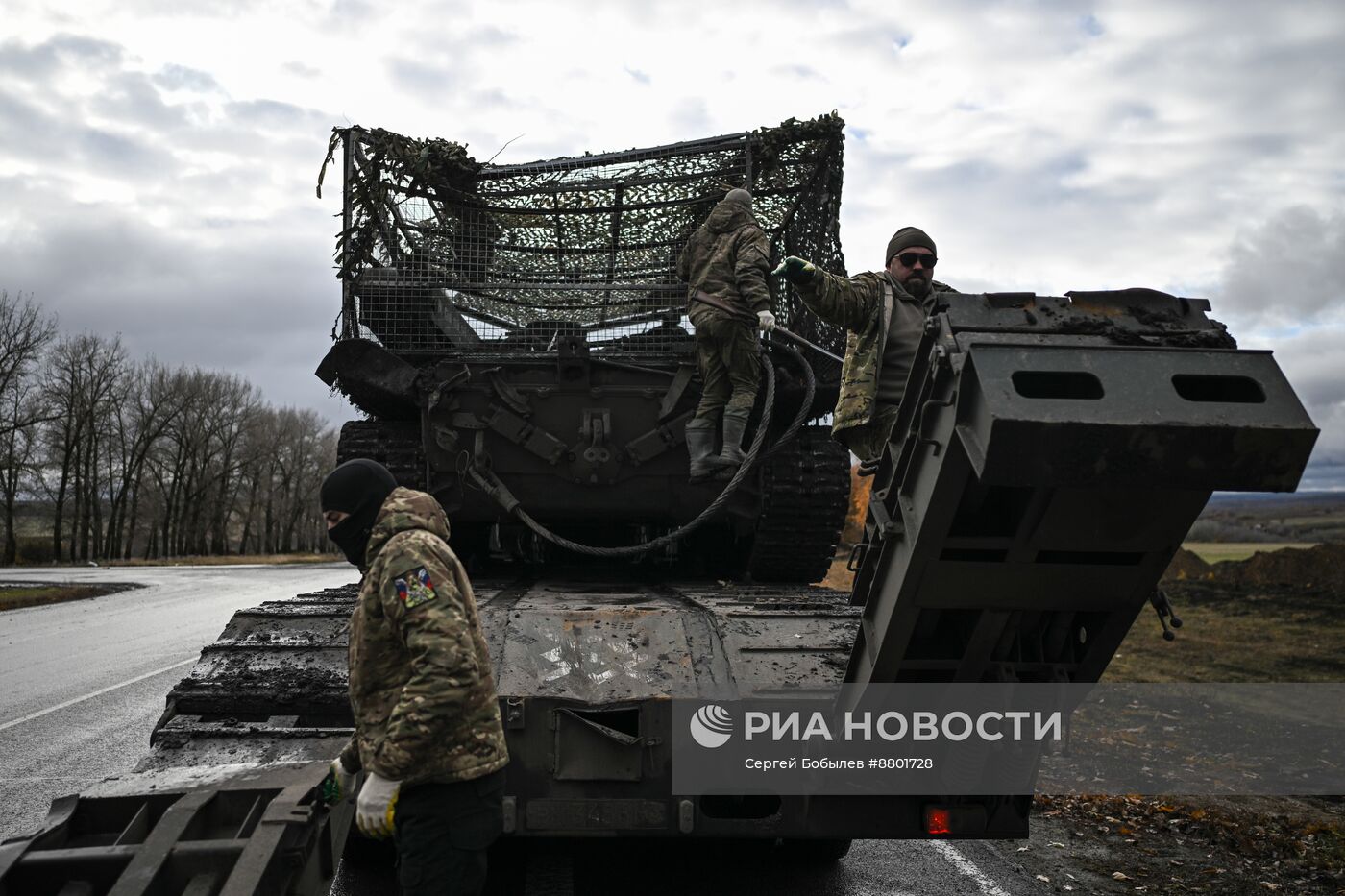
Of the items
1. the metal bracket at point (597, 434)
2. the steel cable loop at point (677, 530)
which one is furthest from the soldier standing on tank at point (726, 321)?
the metal bracket at point (597, 434)

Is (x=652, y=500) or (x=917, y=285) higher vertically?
(x=917, y=285)

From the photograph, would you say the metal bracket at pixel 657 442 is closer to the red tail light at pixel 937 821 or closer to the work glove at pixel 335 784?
the red tail light at pixel 937 821

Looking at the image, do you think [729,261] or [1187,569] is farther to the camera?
[1187,569]

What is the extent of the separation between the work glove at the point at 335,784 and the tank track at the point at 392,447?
153 inches

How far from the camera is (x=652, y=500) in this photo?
6.83m

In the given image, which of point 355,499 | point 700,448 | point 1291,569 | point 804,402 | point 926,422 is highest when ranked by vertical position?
point 804,402

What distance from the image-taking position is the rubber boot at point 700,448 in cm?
633

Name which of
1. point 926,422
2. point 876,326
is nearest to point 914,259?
point 876,326

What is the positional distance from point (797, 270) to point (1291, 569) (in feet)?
38.5

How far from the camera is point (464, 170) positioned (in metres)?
7.18

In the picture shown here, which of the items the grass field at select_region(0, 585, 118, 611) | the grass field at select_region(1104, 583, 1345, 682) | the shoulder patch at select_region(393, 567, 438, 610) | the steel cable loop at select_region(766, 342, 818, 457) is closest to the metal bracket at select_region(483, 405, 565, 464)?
the steel cable loop at select_region(766, 342, 818, 457)

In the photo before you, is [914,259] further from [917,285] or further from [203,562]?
[203,562]

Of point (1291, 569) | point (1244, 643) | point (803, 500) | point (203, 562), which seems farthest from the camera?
point (203, 562)

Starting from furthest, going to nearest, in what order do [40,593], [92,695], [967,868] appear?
[40,593] < [92,695] < [967,868]
